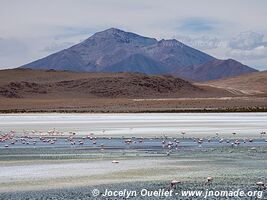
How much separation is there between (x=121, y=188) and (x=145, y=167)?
3455mm

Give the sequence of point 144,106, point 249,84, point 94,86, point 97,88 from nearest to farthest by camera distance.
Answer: point 144,106, point 97,88, point 94,86, point 249,84

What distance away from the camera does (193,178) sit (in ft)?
55.0

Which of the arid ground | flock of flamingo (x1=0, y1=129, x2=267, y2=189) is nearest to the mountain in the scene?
the arid ground

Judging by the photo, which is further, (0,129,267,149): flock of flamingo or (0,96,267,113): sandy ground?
(0,96,267,113): sandy ground

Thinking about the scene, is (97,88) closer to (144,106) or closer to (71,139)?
(144,106)

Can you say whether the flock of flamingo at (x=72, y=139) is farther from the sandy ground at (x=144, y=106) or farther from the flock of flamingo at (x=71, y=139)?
the sandy ground at (x=144, y=106)

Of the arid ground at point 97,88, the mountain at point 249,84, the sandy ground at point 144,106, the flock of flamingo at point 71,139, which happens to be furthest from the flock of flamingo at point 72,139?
the mountain at point 249,84

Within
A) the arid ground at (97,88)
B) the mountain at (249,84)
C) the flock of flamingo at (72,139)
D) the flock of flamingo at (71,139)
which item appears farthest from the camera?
the mountain at (249,84)

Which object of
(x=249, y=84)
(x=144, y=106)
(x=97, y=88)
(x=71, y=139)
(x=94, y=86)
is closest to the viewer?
(x=71, y=139)

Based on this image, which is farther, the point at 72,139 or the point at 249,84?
the point at 249,84

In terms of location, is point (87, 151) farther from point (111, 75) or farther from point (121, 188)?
point (111, 75)

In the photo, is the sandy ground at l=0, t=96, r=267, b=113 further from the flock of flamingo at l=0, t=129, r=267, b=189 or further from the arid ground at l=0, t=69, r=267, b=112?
the flock of flamingo at l=0, t=129, r=267, b=189

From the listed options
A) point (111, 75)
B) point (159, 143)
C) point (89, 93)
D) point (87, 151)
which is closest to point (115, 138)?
point (159, 143)

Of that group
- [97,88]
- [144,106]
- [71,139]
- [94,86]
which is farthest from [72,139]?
[94,86]
